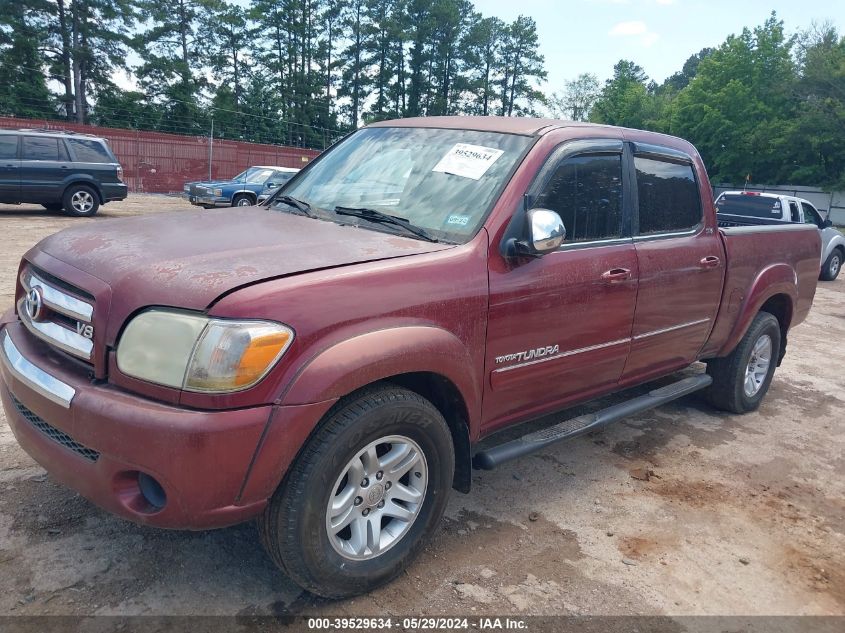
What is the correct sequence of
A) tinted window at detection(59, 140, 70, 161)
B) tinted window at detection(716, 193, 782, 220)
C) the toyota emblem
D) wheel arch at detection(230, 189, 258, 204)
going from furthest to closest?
wheel arch at detection(230, 189, 258, 204), tinted window at detection(59, 140, 70, 161), tinted window at detection(716, 193, 782, 220), the toyota emblem

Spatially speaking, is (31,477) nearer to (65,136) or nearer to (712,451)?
(712,451)

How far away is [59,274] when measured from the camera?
2520 millimetres

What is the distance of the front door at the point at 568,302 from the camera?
2998 millimetres

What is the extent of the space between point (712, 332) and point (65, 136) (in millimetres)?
14178

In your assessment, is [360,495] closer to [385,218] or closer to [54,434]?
[54,434]

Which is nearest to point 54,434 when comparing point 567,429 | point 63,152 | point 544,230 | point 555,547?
point 544,230

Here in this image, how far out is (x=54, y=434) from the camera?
2.43 m

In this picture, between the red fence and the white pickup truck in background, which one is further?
the red fence

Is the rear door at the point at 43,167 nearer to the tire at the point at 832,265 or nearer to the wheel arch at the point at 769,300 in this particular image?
the wheel arch at the point at 769,300

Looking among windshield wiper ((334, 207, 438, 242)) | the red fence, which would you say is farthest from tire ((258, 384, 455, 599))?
the red fence

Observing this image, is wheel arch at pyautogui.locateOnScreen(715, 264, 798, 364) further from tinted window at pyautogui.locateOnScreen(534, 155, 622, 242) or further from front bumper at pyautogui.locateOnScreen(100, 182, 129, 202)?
front bumper at pyautogui.locateOnScreen(100, 182, 129, 202)

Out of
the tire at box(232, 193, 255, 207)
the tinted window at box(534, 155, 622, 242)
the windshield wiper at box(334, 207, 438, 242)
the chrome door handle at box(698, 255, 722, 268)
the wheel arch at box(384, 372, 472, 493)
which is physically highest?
the tinted window at box(534, 155, 622, 242)

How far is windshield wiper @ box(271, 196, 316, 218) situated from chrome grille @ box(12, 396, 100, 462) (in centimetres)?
153

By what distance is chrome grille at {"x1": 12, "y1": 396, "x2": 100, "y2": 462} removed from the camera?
2.28 metres
